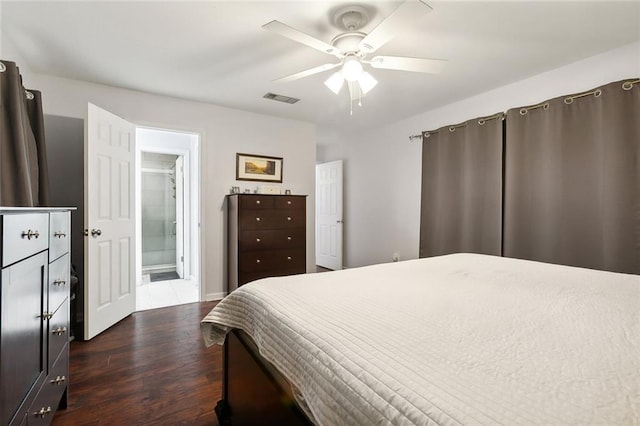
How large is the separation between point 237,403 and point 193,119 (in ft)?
10.0

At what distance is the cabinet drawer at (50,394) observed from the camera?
45.2 inches

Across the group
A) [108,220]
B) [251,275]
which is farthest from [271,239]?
[108,220]

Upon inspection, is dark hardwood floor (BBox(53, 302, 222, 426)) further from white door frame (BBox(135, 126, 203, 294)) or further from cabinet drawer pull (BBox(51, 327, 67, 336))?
white door frame (BBox(135, 126, 203, 294))

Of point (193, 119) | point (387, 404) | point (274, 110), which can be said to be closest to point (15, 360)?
point (387, 404)

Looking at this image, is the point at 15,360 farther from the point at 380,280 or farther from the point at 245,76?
the point at 245,76

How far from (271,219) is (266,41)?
6.20ft

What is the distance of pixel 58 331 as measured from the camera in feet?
4.83

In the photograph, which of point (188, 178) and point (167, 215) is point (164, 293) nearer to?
point (188, 178)

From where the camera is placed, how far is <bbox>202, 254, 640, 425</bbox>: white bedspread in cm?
53

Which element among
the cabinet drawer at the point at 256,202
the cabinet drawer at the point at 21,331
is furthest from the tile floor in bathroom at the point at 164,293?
the cabinet drawer at the point at 21,331

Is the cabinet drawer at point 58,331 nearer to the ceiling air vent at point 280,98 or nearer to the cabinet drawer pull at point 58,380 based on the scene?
the cabinet drawer pull at point 58,380

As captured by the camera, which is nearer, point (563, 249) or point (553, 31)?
point (553, 31)

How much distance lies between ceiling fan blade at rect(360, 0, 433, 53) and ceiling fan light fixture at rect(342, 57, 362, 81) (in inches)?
4.0

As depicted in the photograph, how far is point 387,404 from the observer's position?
0.56m
